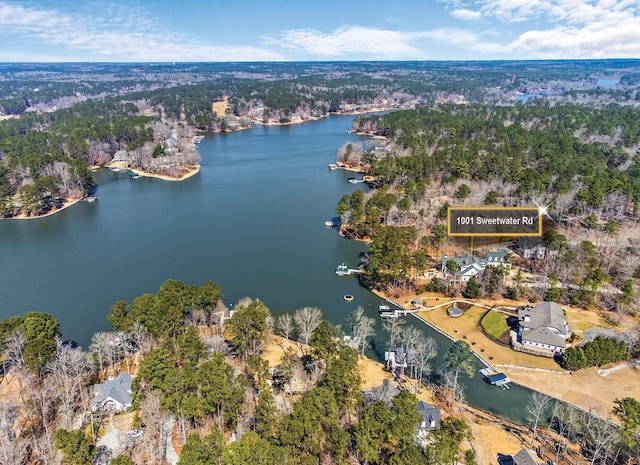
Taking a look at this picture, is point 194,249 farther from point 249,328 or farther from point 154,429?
point 154,429

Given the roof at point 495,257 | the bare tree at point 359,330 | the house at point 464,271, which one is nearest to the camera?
the bare tree at point 359,330

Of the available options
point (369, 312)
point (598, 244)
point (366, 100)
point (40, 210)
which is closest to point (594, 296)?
point (598, 244)

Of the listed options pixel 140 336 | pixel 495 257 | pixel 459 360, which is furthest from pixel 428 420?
pixel 495 257

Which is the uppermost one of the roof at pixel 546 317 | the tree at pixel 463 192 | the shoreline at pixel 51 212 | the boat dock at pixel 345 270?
the tree at pixel 463 192

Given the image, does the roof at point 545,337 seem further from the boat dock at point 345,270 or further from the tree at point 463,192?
the tree at point 463,192

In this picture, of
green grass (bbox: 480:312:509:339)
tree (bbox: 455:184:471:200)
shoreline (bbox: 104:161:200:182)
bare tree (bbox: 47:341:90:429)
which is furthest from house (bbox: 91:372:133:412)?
shoreline (bbox: 104:161:200:182)

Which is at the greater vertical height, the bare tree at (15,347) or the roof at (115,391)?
the bare tree at (15,347)

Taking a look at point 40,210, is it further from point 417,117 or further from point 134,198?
point 417,117

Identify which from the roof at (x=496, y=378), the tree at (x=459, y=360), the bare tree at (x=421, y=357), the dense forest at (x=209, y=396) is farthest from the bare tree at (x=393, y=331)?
the roof at (x=496, y=378)
